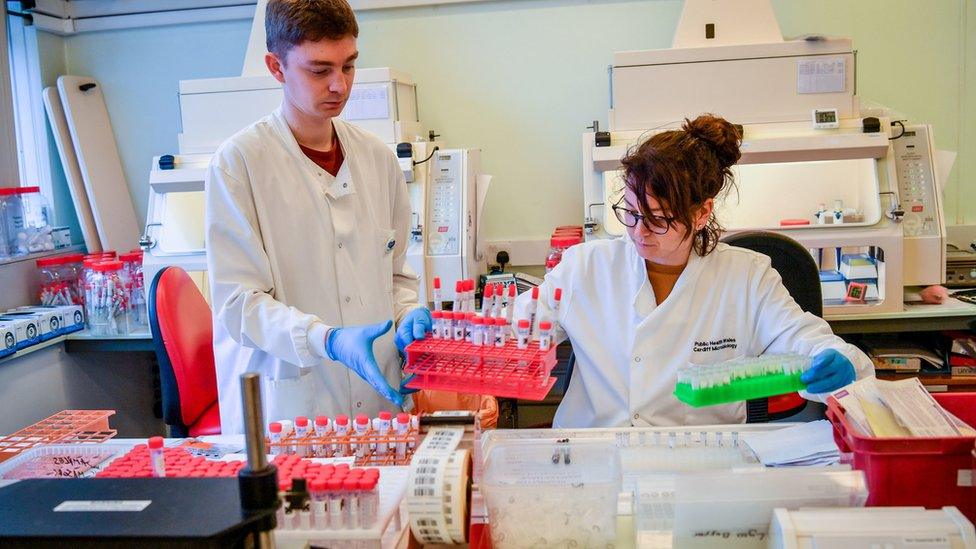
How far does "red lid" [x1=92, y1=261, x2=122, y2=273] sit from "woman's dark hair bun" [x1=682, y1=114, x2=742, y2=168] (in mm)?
2513

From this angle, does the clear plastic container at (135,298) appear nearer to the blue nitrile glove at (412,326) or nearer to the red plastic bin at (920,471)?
the blue nitrile glove at (412,326)

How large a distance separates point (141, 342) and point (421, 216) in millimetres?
1235

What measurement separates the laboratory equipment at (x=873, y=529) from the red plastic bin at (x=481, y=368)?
0.50 metres

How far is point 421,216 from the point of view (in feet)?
10.6

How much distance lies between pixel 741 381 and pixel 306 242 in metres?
1.06

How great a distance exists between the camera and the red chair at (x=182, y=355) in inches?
97.7

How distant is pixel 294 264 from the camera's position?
6.46ft

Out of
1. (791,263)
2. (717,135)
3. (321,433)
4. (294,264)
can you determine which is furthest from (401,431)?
(791,263)

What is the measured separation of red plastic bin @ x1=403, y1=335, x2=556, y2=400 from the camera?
1513 mm

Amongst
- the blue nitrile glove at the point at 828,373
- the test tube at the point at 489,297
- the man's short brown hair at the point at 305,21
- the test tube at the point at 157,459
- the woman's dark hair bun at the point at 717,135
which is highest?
the man's short brown hair at the point at 305,21

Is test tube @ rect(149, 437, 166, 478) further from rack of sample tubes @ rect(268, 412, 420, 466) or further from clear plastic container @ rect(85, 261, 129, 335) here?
clear plastic container @ rect(85, 261, 129, 335)

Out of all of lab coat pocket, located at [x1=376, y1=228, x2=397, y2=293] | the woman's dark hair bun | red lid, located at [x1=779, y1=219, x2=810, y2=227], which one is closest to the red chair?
lab coat pocket, located at [x1=376, y1=228, x2=397, y2=293]

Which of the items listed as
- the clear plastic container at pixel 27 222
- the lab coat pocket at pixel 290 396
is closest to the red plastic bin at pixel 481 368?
the lab coat pocket at pixel 290 396

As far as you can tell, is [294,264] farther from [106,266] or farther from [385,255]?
[106,266]
